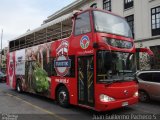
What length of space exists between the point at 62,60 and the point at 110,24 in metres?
2.76

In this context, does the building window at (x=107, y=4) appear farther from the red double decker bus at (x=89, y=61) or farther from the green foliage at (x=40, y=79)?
the green foliage at (x=40, y=79)

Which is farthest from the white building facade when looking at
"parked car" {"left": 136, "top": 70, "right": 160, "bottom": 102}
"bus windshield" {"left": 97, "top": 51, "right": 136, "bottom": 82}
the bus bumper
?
the bus bumper

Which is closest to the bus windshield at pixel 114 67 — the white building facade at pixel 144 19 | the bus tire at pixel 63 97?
the bus tire at pixel 63 97

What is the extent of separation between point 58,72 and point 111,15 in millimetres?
3539

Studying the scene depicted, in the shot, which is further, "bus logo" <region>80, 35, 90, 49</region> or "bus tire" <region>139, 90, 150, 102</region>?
"bus tire" <region>139, 90, 150, 102</region>

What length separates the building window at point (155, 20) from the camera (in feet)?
72.9

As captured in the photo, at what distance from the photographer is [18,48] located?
1548 centimetres

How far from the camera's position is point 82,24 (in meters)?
9.30

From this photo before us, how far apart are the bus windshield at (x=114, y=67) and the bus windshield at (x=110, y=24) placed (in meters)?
0.96

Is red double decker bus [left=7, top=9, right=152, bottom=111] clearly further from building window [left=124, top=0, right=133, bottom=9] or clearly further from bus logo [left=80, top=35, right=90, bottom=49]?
building window [left=124, top=0, right=133, bottom=9]

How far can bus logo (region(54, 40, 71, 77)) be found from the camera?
10.1 meters

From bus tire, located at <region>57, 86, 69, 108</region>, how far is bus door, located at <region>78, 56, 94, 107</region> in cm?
109

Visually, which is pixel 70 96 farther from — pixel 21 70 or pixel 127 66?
pixel 21 70

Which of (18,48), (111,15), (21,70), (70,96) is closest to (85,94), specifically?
(70,96)
